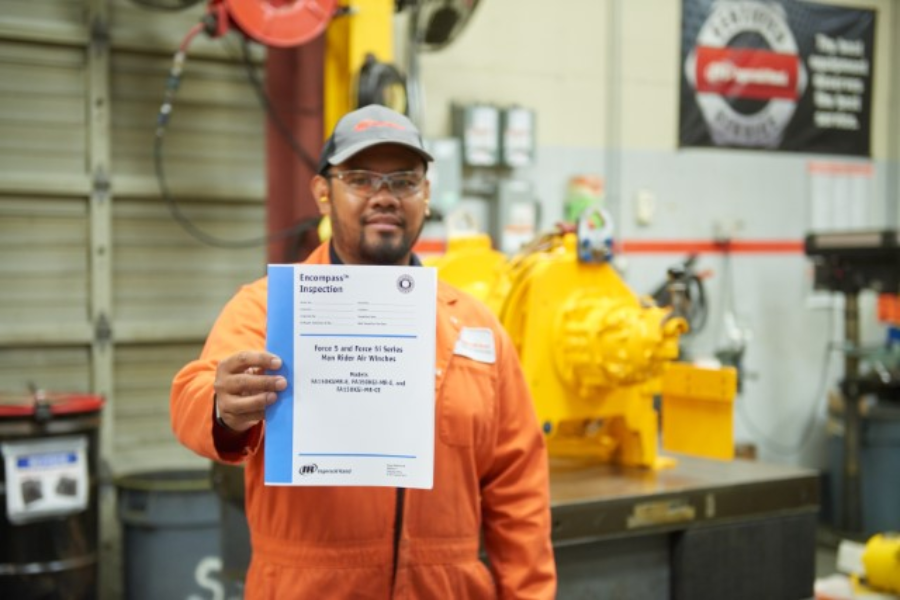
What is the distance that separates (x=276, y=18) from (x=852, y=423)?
363 centimetres

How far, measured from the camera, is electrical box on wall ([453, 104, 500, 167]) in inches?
181

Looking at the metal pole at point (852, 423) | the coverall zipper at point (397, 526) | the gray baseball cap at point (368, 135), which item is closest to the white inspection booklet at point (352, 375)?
the coverall zipper at point (397, 526)

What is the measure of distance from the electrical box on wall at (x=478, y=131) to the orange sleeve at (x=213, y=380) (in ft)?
9.93

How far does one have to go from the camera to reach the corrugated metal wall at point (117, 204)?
3818 mm

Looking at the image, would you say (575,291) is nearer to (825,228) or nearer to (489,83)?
(489,83)

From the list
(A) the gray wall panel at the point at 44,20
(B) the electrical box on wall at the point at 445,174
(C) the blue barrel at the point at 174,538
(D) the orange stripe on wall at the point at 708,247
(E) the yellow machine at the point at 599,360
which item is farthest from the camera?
(D) the orange stripe on wall at the point at 708,247

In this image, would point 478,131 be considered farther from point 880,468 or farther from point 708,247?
point 880,468

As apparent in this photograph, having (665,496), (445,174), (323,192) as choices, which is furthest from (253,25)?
(665,496)

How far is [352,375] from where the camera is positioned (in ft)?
4.68

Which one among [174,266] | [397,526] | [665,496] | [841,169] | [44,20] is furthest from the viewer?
[841,169]

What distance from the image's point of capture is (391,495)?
1624 mm

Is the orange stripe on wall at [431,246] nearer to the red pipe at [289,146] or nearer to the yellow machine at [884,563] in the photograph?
the red pipe at [289,146]

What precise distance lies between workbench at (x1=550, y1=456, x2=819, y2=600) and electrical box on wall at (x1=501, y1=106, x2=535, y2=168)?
240 centimetres

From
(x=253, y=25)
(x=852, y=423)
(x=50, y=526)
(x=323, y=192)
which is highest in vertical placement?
(x=253, y=25)
